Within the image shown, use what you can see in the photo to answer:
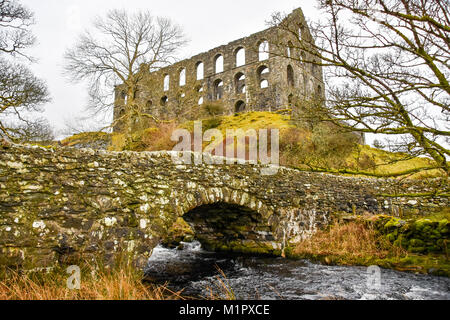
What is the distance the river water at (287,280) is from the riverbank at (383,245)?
0.39m

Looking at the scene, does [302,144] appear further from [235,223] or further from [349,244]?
[235,223]

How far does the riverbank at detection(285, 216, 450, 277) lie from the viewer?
6.59 metres

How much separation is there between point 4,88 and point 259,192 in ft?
31.3

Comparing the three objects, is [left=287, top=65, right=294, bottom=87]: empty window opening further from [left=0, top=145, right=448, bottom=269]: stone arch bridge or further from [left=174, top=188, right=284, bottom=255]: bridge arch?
[left=174, top=188, right=284, bottom=255]: bridge arch

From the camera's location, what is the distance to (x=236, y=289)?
225 inches

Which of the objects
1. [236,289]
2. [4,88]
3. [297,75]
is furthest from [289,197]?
[297,75]

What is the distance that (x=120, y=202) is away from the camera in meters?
5.16

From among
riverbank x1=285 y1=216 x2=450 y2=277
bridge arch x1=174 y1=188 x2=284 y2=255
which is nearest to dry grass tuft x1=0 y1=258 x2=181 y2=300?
bridge arch x1=174 y1=188 x2=284 y2=255

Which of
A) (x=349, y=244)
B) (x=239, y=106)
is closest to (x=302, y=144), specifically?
(x=349, y=244)

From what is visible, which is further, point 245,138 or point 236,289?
point 245,138

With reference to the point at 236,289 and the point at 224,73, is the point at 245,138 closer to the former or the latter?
the point at 236,289

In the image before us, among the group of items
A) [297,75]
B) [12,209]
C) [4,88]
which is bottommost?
[12,209]

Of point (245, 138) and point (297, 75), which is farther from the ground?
point (297, 75)

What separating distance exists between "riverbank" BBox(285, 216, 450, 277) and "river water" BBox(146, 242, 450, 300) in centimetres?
39
